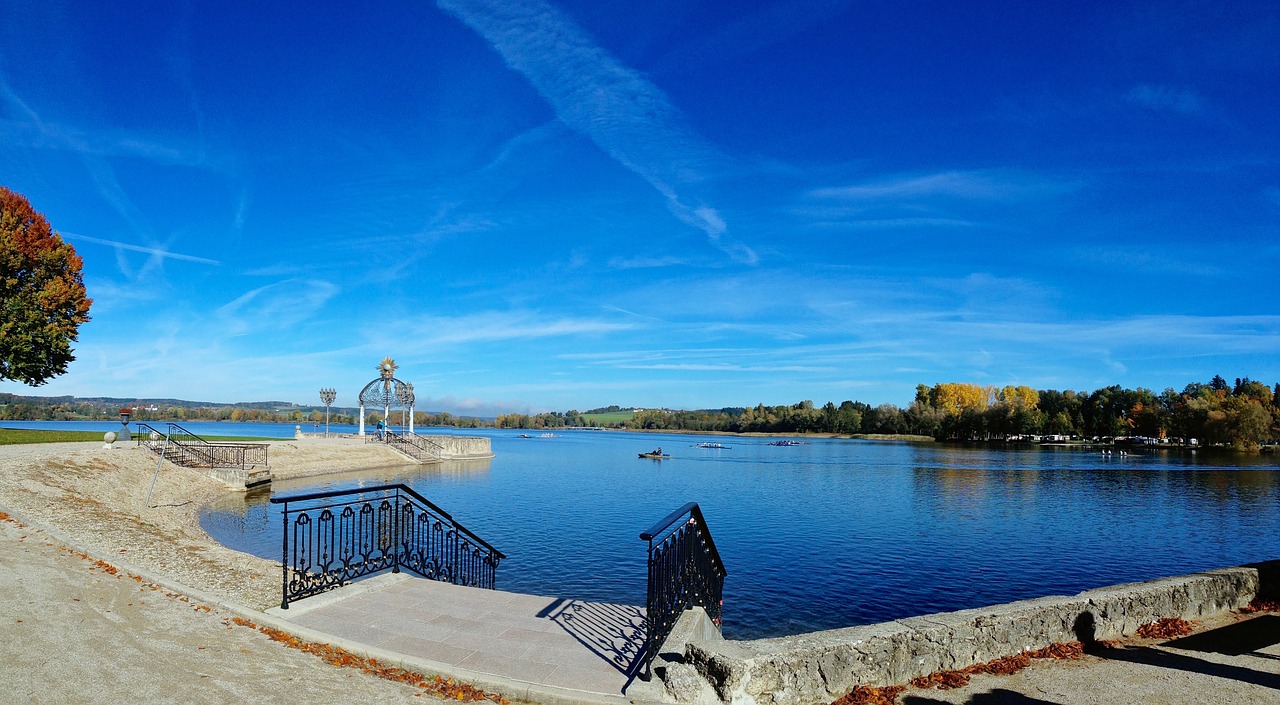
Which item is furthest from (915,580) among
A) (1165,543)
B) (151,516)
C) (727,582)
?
(151,516)

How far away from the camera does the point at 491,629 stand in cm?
716

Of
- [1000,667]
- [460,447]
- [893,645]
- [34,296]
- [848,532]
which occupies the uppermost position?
[34,296]

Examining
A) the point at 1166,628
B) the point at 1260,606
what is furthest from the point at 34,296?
the point at 1260,606

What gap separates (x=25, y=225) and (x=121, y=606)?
120 feet

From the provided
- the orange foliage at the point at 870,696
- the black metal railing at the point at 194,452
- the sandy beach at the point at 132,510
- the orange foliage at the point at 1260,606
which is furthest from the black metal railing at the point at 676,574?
the black metal railing at the point at 194,452

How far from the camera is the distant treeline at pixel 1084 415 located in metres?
98.7

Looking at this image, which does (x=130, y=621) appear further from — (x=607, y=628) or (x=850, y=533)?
(x=850, y=533)

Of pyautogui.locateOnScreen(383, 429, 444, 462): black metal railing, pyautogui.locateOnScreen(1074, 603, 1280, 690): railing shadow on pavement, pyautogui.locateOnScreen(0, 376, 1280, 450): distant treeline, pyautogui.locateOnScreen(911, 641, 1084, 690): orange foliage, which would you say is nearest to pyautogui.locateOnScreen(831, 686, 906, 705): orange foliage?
pyautogui.locateOnScreen(911, 641, 1084, 690): orange foliage

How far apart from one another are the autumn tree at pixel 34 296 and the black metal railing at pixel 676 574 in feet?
124

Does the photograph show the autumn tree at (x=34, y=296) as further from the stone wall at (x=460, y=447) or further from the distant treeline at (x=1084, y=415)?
the distant treeline at (x=1084, y=415)

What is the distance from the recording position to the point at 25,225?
1307 inches

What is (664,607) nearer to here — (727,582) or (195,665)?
(195,665)

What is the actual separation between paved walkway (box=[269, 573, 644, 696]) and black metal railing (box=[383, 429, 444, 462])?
1784 inches

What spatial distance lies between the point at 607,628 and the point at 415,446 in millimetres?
49081
